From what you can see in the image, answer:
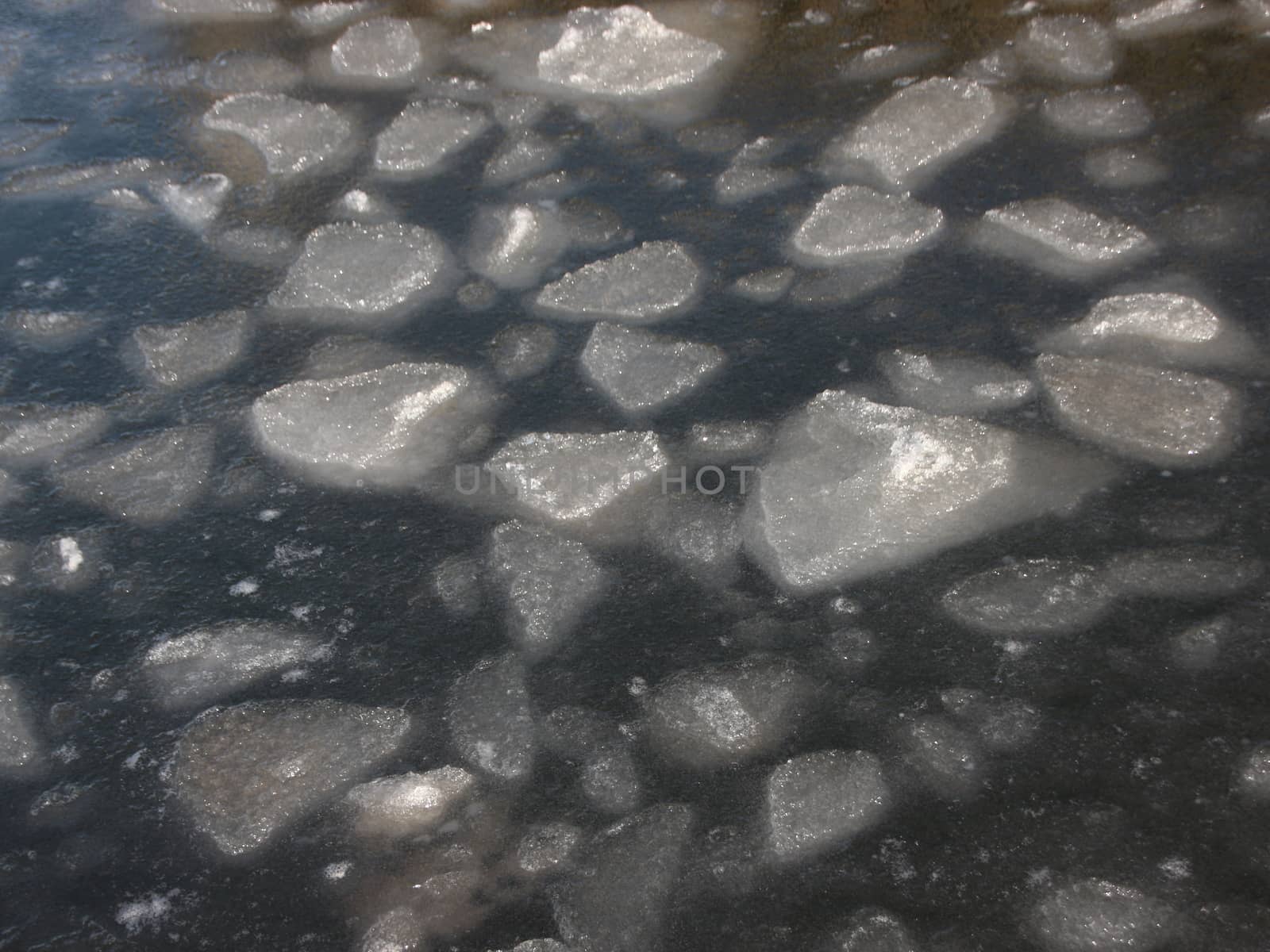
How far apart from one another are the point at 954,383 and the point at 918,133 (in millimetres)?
774

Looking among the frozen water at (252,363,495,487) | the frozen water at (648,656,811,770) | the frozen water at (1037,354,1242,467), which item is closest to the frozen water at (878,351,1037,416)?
the frozen water at (1037,354,1242,467)

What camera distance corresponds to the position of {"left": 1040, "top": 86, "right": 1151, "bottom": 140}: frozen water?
7.70 ft

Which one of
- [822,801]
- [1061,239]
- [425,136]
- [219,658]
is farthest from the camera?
[425,136]

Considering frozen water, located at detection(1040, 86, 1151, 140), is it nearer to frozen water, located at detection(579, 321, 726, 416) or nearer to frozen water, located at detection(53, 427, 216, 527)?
frozen water, located at detection(579, 321, 726, 416)

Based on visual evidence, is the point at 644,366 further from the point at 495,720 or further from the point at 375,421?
the point at 495,720

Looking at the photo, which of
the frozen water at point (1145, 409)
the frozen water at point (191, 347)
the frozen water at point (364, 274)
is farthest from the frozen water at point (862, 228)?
the frozen water at point (191, 347)

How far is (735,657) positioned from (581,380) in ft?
2.10

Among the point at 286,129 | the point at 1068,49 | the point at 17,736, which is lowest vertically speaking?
the point at 17,736

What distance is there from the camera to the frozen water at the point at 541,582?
5.18ft

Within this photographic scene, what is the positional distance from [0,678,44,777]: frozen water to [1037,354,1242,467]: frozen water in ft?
4.89

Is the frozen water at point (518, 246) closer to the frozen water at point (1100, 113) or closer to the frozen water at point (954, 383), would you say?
the frozen water at point (954, 383)

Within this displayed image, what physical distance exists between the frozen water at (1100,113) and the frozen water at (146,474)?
1.76 m

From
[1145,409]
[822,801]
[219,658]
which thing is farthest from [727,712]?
[1145,409]

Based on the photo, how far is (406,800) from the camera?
140 cm
